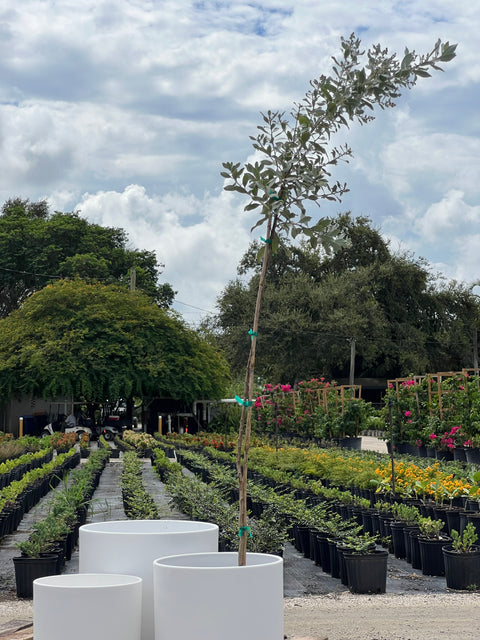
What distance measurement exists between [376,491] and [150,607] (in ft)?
21.6

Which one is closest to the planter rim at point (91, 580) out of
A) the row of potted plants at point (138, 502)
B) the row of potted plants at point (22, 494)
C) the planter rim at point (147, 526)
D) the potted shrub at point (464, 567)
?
the planter rim at point (147, 526)

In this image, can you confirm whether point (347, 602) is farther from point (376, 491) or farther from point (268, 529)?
point (376, 491)

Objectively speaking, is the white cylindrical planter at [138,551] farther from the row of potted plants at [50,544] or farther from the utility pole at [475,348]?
the utility pole at [475,348]

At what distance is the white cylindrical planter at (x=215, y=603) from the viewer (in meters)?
3.43

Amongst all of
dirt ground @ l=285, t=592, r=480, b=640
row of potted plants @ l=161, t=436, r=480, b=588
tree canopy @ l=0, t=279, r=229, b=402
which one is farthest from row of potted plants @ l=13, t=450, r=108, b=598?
tree canopy @ l=0, t=279, r=229, b=402

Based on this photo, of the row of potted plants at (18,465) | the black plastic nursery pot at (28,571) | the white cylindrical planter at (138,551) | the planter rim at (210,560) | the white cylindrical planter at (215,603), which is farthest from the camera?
the row of potted plants at (18,465)

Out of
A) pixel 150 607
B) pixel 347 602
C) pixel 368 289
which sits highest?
pixel 368 289

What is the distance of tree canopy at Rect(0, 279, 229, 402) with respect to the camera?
102 feet

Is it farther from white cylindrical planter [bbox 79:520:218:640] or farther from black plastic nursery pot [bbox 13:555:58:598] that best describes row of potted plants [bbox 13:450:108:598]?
white cylindrical planter [bbox 79:520:218:640]

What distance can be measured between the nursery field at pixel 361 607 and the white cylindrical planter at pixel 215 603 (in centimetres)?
122

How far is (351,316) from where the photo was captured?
4066 cm

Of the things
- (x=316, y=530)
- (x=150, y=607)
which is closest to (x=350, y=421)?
(x=316, y=530)

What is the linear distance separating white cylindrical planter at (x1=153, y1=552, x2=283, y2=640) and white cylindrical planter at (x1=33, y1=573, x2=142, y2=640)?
139 mm

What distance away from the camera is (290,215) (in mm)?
3875
